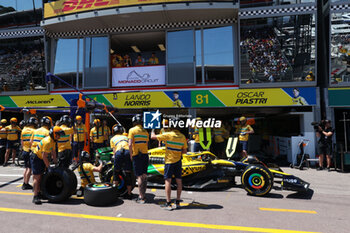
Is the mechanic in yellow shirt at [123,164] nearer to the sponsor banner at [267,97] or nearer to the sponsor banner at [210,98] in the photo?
the sponsor banner at [210,98]

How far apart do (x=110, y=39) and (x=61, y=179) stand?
1110 centimetres

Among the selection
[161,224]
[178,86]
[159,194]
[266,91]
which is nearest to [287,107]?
[266,91]

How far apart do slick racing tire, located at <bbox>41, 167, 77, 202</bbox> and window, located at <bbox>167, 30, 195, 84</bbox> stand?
889cm

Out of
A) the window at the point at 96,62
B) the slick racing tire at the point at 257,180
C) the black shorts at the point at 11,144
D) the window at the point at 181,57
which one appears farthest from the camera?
the window at the point at 96,62

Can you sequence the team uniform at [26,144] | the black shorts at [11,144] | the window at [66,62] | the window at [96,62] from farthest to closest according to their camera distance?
the window at [66,62] < the window at [96,62] < the black shorts at [11,144] < the team uniform at [26,144]

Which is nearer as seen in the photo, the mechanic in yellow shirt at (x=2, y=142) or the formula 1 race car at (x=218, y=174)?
the formula 1 race car at (x=218, y=174)

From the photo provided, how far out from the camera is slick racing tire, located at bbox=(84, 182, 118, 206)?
4.80 meters

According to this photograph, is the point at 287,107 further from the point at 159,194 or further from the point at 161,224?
the point at 161,224

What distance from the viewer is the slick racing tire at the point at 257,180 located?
5555mm

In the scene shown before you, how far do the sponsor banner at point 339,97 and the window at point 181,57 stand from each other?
260 inches

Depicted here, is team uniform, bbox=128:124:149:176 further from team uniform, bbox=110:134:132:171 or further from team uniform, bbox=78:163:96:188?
team uniform, bbox=78:163:96:188

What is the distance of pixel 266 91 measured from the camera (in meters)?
11.6

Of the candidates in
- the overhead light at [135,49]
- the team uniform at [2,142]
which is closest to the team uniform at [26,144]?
the team uniform at [2,142]

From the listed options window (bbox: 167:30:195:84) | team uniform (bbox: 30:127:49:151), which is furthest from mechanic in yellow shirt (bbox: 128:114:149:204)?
window (bbox: 167:30:195:84)
